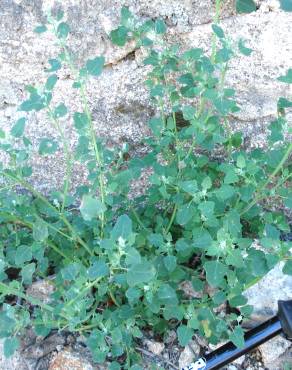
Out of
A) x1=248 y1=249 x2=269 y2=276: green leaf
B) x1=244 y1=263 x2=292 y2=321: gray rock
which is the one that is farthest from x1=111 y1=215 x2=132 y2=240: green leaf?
x1=244 y1=263 x2=292 y2=321: gray rock

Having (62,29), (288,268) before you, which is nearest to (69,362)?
(288,268)

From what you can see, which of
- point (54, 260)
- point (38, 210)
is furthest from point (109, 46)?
point (54, 260)

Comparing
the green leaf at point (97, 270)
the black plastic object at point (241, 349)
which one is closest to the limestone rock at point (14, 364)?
the black plastic object at point (241, 349)

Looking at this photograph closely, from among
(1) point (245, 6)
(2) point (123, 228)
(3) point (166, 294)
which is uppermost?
(1) point (245, 6)

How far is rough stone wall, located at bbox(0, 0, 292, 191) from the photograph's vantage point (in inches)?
64.4

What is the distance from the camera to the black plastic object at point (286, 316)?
4.75ft

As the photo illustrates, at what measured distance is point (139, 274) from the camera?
3.70ft

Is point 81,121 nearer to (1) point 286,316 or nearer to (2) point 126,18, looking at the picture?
(2) point 126,18

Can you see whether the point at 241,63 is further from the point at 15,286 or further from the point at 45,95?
the point at 15,286

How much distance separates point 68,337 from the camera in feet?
5.46

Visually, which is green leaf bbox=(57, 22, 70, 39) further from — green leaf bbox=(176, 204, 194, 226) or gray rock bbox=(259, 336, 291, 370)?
gray rock bbox=(259, 336, 291, 370)

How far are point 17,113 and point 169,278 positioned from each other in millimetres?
699

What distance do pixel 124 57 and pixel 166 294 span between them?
0.72 m

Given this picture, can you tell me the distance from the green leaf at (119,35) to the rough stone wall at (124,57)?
14 cm
